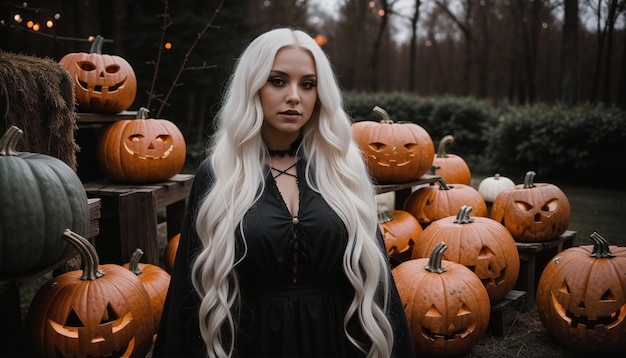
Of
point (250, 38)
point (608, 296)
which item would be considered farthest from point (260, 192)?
point (250, 38)

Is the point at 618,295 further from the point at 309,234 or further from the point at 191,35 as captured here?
the point at 191,35

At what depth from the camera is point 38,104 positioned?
3.30m

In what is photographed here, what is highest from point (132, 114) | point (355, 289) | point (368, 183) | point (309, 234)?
point (132, 114)

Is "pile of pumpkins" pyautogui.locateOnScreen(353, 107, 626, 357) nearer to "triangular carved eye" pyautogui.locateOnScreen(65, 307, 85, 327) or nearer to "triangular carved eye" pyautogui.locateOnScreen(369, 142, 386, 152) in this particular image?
"triangular carved eye" pyautogui.locateOnScreen(369, 142, 386, 152)

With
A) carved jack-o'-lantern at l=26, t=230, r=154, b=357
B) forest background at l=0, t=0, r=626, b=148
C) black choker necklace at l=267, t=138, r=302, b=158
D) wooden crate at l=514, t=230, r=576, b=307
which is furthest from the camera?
forest background at l=0, t=0, r=626, b=148

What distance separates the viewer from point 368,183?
240cm

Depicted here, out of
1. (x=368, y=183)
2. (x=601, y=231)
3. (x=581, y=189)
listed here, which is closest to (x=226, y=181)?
(x=368, y=183)

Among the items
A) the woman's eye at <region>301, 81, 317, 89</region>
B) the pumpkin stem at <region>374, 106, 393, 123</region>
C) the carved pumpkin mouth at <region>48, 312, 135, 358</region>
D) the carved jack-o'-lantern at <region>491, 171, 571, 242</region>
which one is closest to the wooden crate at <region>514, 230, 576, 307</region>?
the carved jack-o'-lantern at <region>491, 171, 571, 242</region>

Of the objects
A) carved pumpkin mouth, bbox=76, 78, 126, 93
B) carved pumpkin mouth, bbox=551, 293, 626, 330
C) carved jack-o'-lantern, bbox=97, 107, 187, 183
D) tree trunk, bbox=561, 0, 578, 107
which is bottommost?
carved pumpkin mouth, bbox=551, 293, 626, 330

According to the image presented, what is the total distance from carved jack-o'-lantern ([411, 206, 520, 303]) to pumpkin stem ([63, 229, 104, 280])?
2233 mm

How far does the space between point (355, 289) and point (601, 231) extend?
4083 mm

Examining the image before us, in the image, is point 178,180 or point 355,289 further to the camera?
point 178,180

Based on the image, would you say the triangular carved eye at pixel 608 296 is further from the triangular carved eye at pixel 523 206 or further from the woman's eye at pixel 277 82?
the woman's eye at pixel 277 82

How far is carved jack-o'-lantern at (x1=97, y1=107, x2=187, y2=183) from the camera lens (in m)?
4.42
